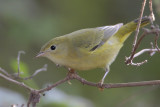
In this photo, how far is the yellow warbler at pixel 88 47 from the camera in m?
3.59

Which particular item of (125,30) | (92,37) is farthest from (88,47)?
(125,30)

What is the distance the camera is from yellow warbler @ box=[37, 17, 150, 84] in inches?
141

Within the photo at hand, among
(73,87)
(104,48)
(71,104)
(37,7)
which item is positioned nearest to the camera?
(71,104)

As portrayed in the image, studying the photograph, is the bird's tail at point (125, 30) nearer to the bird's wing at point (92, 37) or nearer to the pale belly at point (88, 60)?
the bird's wing at point (92, 37)

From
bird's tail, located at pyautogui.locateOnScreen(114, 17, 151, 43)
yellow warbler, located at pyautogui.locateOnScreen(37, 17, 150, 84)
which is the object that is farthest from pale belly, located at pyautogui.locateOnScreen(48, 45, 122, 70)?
bird's tail, located at pyautogui.locateOnScreen(114, 17, 151, 43)

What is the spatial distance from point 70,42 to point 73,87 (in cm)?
110

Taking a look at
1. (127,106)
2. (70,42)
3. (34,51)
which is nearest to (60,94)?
(70,42)

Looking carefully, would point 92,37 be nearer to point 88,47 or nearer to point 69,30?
point 88,47

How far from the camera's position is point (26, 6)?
219 inches

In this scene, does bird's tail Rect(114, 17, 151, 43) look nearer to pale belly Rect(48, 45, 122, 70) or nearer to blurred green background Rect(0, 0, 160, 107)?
pale belly Rect(48, 45, 122, 70)

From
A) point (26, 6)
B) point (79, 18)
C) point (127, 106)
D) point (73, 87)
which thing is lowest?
point (127, 106)

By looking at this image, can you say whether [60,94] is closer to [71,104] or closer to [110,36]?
[71,104]

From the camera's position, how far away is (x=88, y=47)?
387cm

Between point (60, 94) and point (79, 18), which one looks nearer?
point (60, 94)
